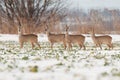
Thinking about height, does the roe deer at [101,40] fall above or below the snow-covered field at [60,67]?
above

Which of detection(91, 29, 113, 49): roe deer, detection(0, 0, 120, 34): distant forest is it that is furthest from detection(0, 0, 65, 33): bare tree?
detection(91, 29, 113, 49): roe deer

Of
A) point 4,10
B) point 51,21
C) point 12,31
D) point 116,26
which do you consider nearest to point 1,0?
point 4,10

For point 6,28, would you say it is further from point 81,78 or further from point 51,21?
point 81,78

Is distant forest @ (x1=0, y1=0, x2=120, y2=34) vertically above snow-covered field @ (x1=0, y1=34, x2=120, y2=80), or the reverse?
distant forest @ (x1=0, y1=0, x2=120, y2=34)

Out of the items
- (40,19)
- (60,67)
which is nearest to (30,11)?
(40,19)

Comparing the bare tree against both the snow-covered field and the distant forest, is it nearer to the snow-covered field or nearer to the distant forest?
the distant forest

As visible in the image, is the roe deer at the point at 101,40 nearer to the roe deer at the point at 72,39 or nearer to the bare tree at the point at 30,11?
the roe deer at the point at 72,39

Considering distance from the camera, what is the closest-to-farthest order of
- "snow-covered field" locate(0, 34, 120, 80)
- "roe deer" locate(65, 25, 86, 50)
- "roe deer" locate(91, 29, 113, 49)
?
"snow-covered field" locate(0, 34, 120, 80) < "roe deer" locate(65, 25, 86, 50) < "roe deer" locate(91, 29, 113, 49)

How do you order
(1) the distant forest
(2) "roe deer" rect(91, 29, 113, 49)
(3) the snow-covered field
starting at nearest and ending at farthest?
(3) the snow-covered field
(2) "roe deer" rect(91, 29, 113, 49)
(1) the distant forest

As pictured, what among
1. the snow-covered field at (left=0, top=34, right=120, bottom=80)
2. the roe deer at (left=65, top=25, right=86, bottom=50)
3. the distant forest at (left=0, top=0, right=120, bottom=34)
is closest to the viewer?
the snow-covered field at (left=0, top=34, right=120, bottom=80)

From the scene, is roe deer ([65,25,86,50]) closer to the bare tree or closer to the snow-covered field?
the snow-covered field

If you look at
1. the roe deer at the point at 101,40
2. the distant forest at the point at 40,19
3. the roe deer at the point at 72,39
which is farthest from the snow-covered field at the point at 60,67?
the distant forest at the point at 40,19

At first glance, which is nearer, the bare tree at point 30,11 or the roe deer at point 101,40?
the roe deer at point 101,40

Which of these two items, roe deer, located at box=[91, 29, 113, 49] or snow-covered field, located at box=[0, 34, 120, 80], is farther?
roe deer, located at box=[91, 29, 113, 49]
